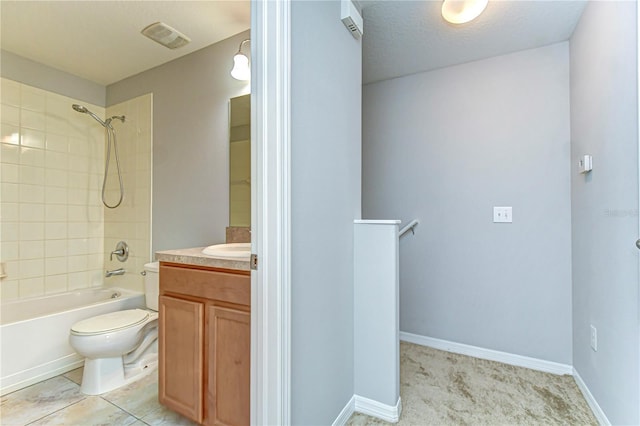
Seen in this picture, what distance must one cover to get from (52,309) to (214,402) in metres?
2.09

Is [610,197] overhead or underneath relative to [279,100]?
underneath

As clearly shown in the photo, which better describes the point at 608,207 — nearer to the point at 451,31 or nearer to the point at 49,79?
the point at 451,31

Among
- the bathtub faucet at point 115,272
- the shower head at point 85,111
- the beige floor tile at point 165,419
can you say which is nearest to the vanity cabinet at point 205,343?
the beige floor tile at point 165,419

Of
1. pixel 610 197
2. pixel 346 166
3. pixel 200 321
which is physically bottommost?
pixel 200 321

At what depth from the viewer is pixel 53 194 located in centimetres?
257

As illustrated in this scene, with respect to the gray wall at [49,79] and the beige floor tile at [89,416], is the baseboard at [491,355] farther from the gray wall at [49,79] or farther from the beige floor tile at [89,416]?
the gray wall at [49,79]

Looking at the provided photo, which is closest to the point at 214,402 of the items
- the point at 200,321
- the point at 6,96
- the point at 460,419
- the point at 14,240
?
the point at 200,321

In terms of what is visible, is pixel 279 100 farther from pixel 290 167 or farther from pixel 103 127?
pixel 103 127

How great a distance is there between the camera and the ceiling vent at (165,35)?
6.63ft

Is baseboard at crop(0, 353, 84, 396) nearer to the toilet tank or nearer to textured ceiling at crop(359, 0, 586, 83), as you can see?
the toilet tank

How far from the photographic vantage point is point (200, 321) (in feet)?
4.27

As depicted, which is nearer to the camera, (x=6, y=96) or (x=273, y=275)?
(x=273, y=275)

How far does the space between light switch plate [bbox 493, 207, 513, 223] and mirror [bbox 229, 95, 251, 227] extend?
70.2 inches

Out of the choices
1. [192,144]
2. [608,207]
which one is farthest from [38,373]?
[608,207]
